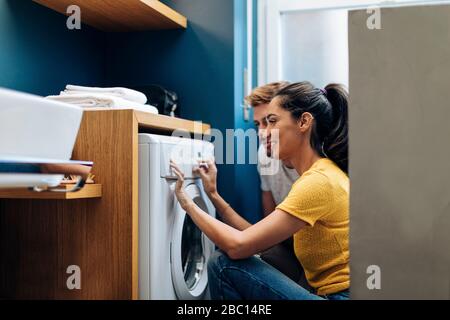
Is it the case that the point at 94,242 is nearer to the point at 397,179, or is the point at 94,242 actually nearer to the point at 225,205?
the point at 225,205

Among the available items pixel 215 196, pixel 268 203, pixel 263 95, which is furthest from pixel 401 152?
pixel 268 203

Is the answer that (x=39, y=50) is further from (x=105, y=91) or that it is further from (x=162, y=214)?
(x=162, y=214)

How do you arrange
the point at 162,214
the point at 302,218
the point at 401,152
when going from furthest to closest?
the point at 162,214, the point at 302,218, the point at 401,152

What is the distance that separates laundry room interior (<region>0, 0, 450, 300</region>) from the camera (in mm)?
1227

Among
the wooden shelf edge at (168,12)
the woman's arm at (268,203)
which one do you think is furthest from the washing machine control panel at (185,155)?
the wooden shelf edge at (168,12)

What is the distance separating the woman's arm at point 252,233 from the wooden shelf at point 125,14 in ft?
3.15

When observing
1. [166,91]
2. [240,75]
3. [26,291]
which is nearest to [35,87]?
[166,91]

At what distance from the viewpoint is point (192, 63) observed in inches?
101

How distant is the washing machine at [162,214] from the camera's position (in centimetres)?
180

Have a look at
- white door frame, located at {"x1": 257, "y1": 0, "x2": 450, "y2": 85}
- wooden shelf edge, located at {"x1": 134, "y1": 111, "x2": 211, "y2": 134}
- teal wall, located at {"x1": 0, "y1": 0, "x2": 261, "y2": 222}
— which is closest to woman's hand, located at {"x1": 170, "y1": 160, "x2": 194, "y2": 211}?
wooden shelf edge, located at {"x1": 134, "y1": 111, "x2": 211, "y2": 134}

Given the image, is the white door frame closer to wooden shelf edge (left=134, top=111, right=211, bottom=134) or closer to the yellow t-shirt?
wooden shelf edge (left=134, top=111, right=211, bottom=134)

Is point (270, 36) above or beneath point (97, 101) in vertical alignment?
above

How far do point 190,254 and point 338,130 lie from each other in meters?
0.84

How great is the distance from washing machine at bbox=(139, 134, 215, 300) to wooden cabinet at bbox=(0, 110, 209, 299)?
5 cm
